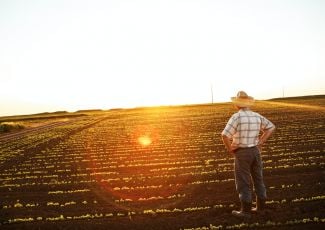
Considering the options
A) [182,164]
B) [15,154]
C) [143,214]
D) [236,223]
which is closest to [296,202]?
[236,223]

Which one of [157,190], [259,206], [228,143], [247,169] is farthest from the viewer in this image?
[157,190]

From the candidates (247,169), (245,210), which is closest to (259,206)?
(245,210)

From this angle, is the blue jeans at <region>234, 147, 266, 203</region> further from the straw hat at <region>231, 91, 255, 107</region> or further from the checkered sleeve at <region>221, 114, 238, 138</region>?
the straw hat at <region>231, 91, 255, 107</region>

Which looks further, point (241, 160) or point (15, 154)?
point (15, 154)

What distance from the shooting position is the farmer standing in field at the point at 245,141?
6.96m

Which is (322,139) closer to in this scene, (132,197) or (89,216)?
(132,197)

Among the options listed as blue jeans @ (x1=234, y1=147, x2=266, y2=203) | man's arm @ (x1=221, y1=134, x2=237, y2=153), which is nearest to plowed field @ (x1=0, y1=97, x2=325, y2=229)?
blue jeans @ (x1=234, y1=147, x2=266, y2=203)

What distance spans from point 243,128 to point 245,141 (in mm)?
241

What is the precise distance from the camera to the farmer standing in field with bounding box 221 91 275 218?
6.96 metres

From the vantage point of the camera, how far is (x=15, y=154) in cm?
1997

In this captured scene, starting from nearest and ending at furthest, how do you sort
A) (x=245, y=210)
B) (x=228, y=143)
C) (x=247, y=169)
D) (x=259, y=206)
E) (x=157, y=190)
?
1. (x=228, y=143)
2. (x=247, y=169)
3. (x=245, y=210)
4. (x=259, y=206)
5. (x=157, y=190)

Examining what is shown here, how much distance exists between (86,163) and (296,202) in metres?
9.21

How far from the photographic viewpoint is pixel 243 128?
6961mm

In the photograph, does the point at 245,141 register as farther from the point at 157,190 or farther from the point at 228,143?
the point at 157,190
